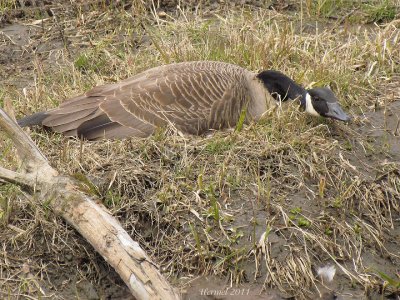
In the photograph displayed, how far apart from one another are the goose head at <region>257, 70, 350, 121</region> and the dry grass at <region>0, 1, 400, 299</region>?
14 cm

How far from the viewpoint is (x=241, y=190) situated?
5.76 metres

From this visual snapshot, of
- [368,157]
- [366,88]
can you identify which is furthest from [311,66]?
[368,157]

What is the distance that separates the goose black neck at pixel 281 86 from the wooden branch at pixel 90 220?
2.15 m

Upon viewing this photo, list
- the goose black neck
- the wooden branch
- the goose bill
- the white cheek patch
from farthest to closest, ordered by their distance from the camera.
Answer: the goose black neck < the white cheek patch < the goose bill < the wooden branch

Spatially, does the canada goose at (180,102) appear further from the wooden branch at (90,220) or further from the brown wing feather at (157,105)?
the wooden branch at (90,220)

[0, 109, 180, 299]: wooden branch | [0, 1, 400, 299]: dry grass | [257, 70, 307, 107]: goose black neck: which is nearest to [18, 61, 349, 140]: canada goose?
[257, 70, 307, 107]: goose black neck

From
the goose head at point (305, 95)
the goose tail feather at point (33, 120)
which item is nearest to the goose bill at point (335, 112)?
the goose head at point (305, 95)

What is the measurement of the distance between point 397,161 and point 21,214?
3005 mm

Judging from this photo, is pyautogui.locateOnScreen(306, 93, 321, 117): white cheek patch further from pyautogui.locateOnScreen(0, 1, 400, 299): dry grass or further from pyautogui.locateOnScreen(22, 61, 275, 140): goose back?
pyautogui.locateOnScreen(22, 61, 275, 140): goose back

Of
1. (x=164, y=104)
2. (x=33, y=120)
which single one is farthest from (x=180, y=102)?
(x=33, y=120)

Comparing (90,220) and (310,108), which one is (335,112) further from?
(90,220)

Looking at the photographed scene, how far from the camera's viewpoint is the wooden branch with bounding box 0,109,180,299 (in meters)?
4.58

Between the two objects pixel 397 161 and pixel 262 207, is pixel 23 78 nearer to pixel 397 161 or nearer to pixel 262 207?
pixel 262 207

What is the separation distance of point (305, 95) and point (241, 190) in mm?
1271
